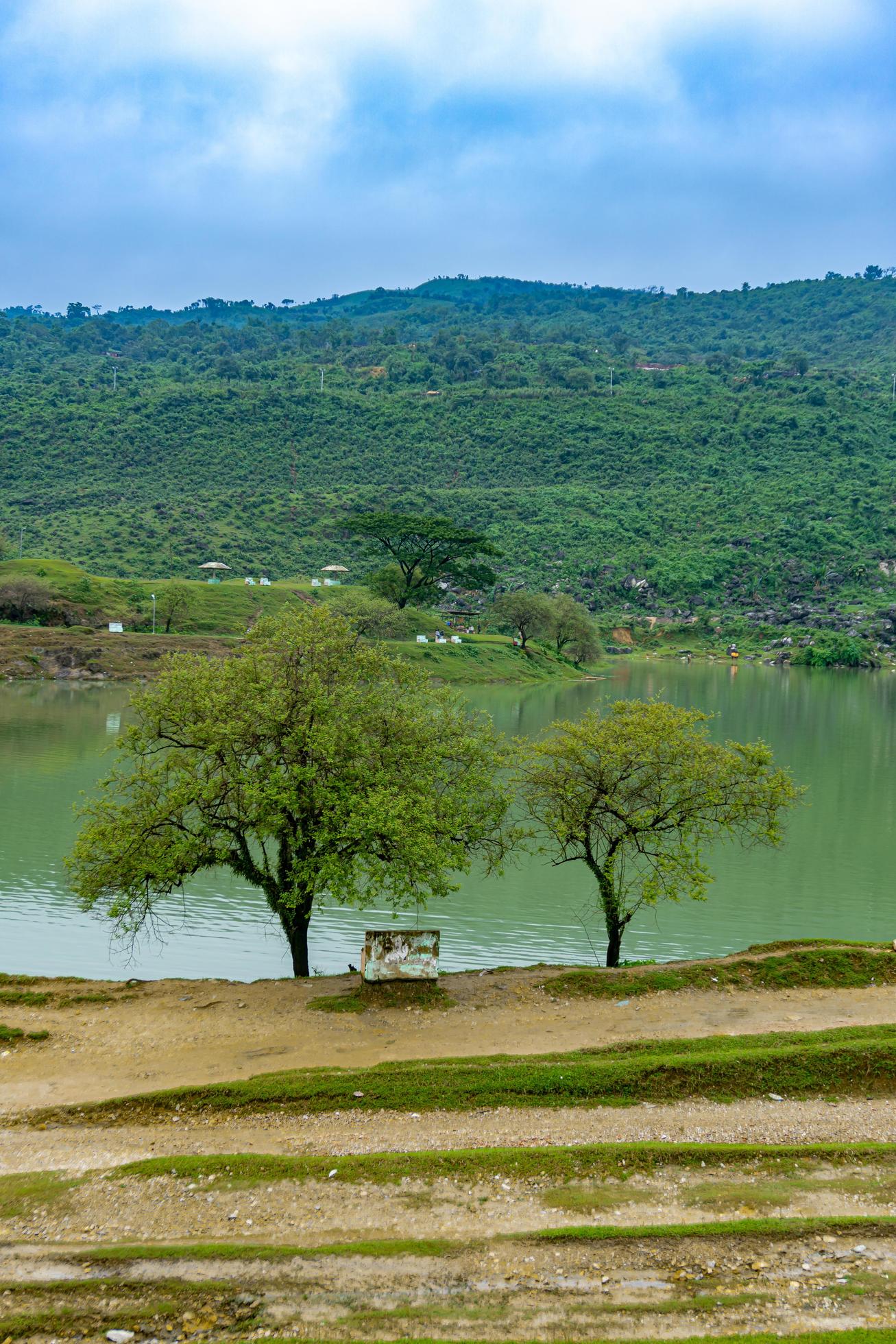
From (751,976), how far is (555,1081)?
18.7 ft

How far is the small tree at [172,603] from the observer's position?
283 ft

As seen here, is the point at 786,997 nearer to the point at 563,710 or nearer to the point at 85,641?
the point at 563,710

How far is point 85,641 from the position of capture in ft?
256

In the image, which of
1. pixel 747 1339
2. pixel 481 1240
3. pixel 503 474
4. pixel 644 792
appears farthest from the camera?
pixel 503 474

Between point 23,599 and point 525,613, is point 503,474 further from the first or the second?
point 23,599

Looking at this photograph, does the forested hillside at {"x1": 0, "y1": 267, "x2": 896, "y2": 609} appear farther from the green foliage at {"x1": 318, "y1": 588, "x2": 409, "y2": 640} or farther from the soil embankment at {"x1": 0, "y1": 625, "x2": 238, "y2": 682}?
the green foliage at {"x1": 318, "y1": 588, "x2": 409, "y2": 640}

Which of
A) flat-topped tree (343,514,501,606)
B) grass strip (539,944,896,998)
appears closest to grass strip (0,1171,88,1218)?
grass strip (539,944,896,998)

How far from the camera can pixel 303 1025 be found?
14.8 m

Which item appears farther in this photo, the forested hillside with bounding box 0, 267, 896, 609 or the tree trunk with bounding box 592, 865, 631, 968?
the forested hillside with bounding box 0, 267, 896, 609

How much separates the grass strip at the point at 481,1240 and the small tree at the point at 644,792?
29.6 ft

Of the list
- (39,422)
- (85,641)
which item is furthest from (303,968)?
(39,422)

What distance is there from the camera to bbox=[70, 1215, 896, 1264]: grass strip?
352 inches

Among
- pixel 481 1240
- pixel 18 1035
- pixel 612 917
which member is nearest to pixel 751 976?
pixel 612 917

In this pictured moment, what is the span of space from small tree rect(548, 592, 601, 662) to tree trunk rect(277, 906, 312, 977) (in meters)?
80.2
